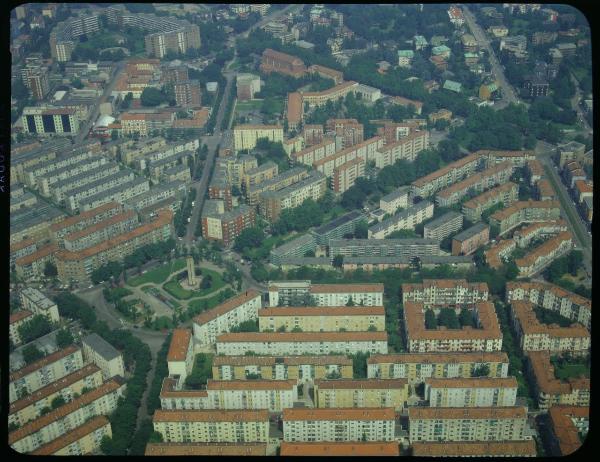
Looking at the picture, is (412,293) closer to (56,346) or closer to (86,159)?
(56,346)

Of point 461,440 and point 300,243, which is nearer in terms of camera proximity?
point 461,440

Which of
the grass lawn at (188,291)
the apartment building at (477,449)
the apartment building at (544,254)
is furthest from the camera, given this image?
the apartment building at (544,254)

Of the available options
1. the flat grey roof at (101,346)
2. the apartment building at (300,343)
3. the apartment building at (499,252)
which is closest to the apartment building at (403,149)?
the apartment building at (499,252)

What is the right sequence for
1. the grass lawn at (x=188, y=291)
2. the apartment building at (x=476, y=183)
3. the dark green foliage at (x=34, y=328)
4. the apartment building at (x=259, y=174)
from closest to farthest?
the dark green foliage at (x=34, y=328) → the grass lawn at (x=188, y=291) → the apartment building at (x=476, y=183) → the apartment building at (x=259, y=174)

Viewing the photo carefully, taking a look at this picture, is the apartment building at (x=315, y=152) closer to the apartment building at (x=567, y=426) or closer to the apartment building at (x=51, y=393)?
the apartment building at (x=51, y=393)

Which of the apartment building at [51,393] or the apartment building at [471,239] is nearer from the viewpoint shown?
the apartment building at [51,393]

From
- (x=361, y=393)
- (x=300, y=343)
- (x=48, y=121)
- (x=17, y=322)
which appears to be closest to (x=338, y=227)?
(x=300, y=343)

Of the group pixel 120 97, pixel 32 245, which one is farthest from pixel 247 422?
pixel 120 97
